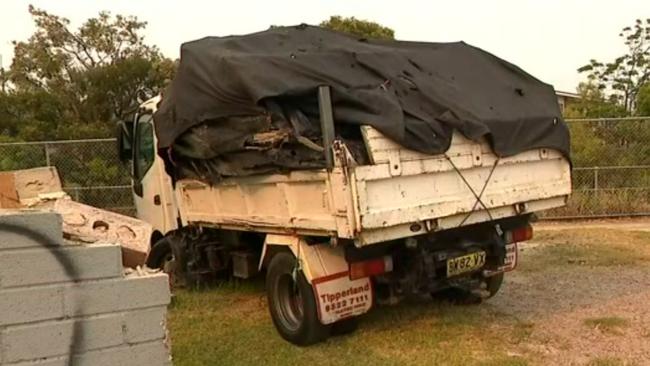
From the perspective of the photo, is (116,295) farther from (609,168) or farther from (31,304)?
(609,168)

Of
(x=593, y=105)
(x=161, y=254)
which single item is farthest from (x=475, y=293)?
(x=593, y=105)

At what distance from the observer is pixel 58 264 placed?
3.46 m

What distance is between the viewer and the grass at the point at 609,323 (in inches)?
258

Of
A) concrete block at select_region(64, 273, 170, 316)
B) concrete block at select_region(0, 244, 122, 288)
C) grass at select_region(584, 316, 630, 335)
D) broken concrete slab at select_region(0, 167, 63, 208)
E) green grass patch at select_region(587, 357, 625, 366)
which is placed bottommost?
green grass patch at select_region(587, 357, 625, 366)

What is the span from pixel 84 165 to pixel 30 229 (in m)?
11.8

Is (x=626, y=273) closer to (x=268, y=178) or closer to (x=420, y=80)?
(x=420, y=80)

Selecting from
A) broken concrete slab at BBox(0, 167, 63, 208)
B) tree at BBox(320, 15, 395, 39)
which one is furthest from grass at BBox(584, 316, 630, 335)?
tree at BBox(320, 15, 395, 39)

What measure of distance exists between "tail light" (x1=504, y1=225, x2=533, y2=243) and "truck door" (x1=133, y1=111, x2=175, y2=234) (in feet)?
12.3

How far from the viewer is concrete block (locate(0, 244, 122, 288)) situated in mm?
3373

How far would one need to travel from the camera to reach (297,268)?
20.9 ft

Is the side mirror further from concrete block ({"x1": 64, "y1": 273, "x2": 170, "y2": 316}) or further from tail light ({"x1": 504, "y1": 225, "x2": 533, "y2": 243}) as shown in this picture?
concrete block ({"x1": 64, "y1": 273, "x2": 170, "y2": 316})

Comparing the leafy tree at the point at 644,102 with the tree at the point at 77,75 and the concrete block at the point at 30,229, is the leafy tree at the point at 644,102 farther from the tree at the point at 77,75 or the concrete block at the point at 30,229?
the concrete block at the point at 30,229

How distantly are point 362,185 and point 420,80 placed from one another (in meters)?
1.43

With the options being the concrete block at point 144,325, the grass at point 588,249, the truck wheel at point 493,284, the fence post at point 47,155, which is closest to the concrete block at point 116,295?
the concrete block at point 144,325
